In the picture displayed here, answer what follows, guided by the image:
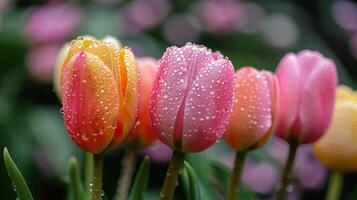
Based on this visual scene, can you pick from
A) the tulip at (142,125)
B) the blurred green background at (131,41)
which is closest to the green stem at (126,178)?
the tulip at (142,125)

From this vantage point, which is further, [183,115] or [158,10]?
[158,10]

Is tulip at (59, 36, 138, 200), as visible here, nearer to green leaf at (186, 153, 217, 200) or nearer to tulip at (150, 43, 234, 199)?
tulip at (150, 43, 234, 199)

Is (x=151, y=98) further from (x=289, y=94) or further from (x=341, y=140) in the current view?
(x=341, y=140)

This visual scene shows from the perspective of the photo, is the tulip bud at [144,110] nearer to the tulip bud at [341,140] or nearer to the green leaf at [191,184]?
the green leaf at [191,184]

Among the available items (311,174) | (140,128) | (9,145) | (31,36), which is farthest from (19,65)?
(140,128)

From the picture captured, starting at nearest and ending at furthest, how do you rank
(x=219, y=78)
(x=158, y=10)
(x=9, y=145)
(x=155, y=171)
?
(x=219, y=78)
(x=9, y=145)
(x=155, y=171)
(x=158, y=10)

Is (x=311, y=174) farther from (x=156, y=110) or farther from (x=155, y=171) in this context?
(x=156, y=110)
